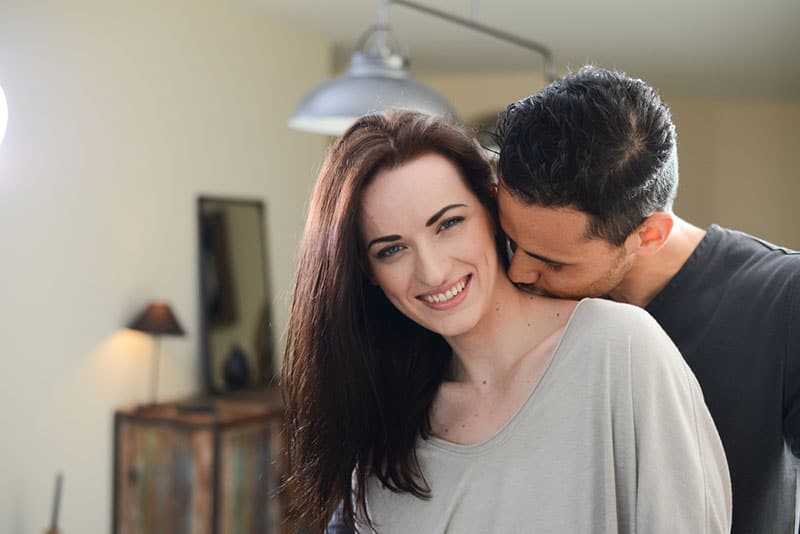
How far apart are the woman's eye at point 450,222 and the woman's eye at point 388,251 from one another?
3.1 inches

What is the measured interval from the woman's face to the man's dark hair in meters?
0.11

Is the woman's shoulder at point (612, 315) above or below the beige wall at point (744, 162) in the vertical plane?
below

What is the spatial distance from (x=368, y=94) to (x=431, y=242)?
1.11m

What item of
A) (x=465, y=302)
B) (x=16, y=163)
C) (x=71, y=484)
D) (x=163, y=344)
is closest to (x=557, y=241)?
(x=465, y=302)

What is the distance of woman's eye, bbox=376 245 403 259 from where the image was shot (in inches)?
67.7

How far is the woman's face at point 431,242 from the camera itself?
1.68 m

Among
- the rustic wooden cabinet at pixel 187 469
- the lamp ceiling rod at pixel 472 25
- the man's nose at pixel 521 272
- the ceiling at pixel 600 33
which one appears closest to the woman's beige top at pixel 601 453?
the man's nose at pixel 521 272

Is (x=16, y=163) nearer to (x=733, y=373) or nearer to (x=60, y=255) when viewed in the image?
(x=60, y=255)

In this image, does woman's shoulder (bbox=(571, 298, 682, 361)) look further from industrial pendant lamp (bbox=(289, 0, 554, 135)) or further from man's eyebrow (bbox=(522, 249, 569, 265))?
industrial pendant lamp (bbox=(289, 0, 554, 135))

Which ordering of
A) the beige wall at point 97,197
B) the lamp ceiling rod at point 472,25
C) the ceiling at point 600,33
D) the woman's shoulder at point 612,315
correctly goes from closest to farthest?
1. the woman's shoulder at point 612,315
2. the lamp ceiling rod at point 472,25
3. the beige wall at point 97,197
4. the ceiling at point 600,33

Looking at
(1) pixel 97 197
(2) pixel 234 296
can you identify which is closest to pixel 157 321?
(1) pixel 97 197

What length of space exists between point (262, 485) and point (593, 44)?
3307 millimetres

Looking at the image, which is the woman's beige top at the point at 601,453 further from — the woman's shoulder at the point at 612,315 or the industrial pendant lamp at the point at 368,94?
the industrial pendant lamp at the point at 368,94

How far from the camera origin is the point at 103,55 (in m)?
4.31
